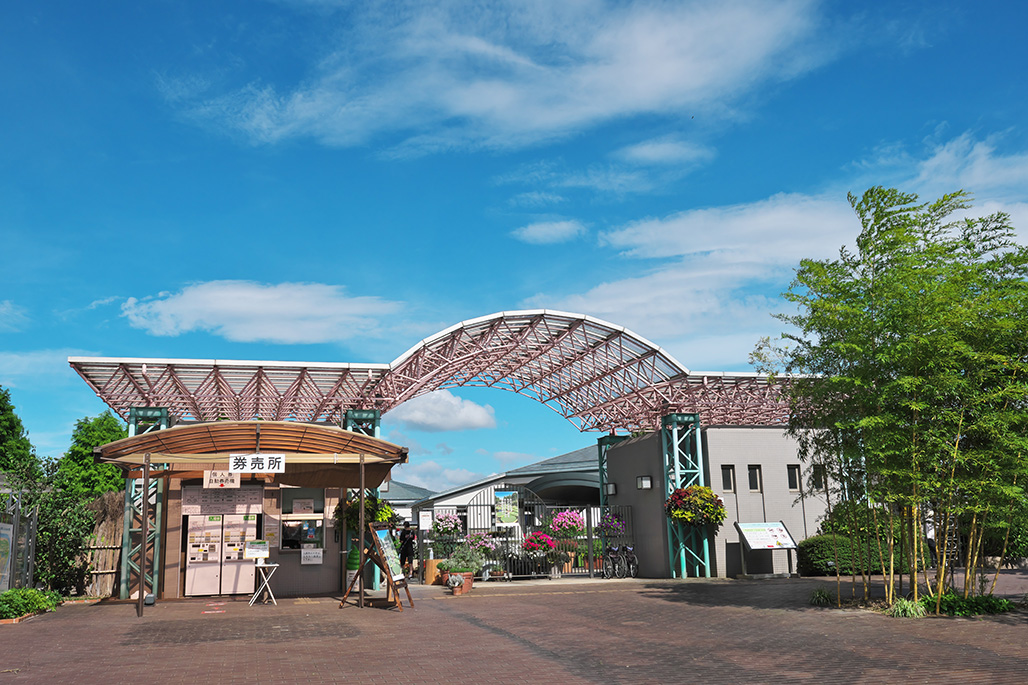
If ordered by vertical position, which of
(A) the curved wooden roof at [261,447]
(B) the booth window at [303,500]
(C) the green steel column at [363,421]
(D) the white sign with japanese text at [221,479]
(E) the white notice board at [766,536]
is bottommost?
(E) the white notice board at [766,536]

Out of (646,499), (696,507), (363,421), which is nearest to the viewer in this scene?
(363,421)

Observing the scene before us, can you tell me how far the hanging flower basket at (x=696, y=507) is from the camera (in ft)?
70.6

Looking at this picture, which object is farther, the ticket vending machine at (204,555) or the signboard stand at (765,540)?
the signboard stand at (765,540)

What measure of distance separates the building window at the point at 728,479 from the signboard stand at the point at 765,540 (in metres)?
0.98

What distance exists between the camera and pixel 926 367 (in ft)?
42.4

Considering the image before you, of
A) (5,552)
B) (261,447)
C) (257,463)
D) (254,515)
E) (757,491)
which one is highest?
(261,447)

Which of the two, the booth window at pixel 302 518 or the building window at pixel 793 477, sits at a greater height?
the building window at pixel 793 477

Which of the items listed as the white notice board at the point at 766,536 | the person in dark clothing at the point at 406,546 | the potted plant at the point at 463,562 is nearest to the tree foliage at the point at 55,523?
the person in dark clothing at the point at 406,546

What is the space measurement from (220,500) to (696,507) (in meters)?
12.0

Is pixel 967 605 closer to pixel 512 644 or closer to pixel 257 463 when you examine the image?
pixel 512 644

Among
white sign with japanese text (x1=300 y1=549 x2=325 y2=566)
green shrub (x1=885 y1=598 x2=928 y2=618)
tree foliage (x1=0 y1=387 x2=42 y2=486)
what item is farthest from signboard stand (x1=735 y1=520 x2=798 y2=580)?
tree foliage (x1=0 y1=387 x2=42 y2=486)

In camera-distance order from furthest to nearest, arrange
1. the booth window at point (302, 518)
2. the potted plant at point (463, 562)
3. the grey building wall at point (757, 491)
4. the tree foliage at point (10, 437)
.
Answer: the tree foliage at point (10, 437), the grey building wall at point (757, 491), the potted plant at point (463, 562), the booth window at point (302, 518)

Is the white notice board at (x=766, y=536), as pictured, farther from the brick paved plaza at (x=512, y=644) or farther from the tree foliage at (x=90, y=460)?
the tree foliage at (x=90, y=460)

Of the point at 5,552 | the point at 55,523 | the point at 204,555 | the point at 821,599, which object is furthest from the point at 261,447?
the point at 821,599
